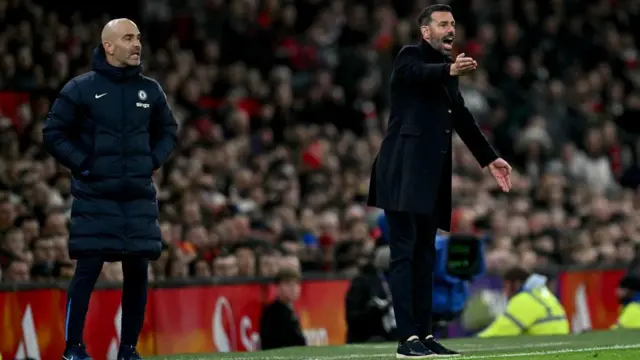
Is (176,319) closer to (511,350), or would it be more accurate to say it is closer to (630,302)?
(511,350)

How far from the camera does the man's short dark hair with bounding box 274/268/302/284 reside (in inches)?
576

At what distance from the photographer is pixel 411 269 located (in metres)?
10.1

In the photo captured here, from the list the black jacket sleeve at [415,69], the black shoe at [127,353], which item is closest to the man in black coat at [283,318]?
the black shoe at [127,353]

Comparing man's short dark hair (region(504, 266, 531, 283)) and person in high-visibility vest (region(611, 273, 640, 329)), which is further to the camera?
man's short dark hair (region(504, 266, 531, 283))

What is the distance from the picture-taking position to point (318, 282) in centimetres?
1609

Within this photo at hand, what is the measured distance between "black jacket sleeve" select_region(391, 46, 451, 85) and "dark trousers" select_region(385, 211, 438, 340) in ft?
2.73

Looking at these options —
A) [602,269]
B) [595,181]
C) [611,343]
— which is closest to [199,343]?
[611,343]

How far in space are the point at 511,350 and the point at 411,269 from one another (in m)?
1.09

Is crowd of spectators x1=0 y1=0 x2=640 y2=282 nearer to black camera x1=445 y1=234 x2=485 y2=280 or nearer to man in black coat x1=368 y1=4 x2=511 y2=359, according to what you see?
black camera x1=445 y1=234 x2=485 y2=280

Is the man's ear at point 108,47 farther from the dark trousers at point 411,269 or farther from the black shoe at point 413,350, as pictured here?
the black shoe at point 413,350

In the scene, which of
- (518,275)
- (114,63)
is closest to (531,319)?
(518,275)

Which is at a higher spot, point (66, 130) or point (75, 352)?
point (66, 130)

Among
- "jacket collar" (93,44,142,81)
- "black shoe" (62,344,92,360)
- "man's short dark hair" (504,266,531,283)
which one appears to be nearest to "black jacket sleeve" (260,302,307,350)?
"man's short dark hair" (504,266,531,283)

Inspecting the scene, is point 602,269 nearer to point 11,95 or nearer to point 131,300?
point 11,95
